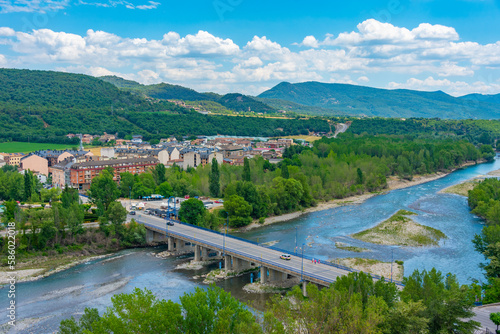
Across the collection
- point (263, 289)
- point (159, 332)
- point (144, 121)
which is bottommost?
point (263, 289)

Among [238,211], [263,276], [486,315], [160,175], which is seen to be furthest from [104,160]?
[486,315]

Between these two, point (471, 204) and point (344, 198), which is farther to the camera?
point (344, 198)

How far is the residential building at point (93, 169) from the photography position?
81.4 metres

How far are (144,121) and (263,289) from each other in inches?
5575

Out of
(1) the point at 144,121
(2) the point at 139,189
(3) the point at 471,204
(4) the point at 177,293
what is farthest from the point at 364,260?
(1) the point at 144,121

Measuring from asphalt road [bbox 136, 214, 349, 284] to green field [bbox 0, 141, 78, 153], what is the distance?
75.5 metres

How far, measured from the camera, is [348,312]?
24516 mm

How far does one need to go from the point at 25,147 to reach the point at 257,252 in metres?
101

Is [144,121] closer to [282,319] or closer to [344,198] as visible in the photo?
[344,198]

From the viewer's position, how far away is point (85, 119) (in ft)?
528

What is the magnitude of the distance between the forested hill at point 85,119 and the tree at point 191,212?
91.3 m

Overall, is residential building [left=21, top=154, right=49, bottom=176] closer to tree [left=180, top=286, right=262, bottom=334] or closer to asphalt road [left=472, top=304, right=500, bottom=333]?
tree [left=180, top=286, right=262, bottom=334]

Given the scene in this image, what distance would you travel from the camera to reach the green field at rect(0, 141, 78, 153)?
118875 millimetres

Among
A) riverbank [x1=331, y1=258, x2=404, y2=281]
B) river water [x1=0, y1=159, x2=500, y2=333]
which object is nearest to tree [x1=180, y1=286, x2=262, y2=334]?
river water [x1=0, y1=159, x2=500, y2=333]
